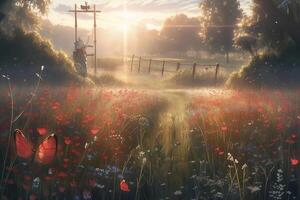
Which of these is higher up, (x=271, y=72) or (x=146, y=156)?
(x=146, y=156)

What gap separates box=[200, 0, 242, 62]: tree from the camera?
62.7 meters

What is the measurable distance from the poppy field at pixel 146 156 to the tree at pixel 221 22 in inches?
2046

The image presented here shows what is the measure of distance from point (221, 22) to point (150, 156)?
5685cm

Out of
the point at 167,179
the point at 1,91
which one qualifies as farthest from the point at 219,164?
the point at 1,91

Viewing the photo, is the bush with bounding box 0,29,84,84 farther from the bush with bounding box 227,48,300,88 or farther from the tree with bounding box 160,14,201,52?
the tree with bounding box 160,14,201,52

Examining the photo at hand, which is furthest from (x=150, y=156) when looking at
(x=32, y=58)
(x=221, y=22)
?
(x=221, y=22)

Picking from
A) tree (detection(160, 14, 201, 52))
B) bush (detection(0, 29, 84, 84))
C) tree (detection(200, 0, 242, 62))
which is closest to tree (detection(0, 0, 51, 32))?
bush (detection(0, 29, 84, 84))

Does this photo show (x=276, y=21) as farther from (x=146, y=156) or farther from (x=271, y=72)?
(x=146, y=156)

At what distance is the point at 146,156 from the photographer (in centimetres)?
786

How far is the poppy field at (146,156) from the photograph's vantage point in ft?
22.3

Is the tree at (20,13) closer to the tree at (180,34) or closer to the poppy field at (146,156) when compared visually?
the poppy field at (146,156)

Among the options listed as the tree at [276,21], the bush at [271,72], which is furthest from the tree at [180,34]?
the bush at [271,72]

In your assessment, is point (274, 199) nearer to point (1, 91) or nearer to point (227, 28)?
point (1, 91)

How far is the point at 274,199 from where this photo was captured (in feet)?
23.6
